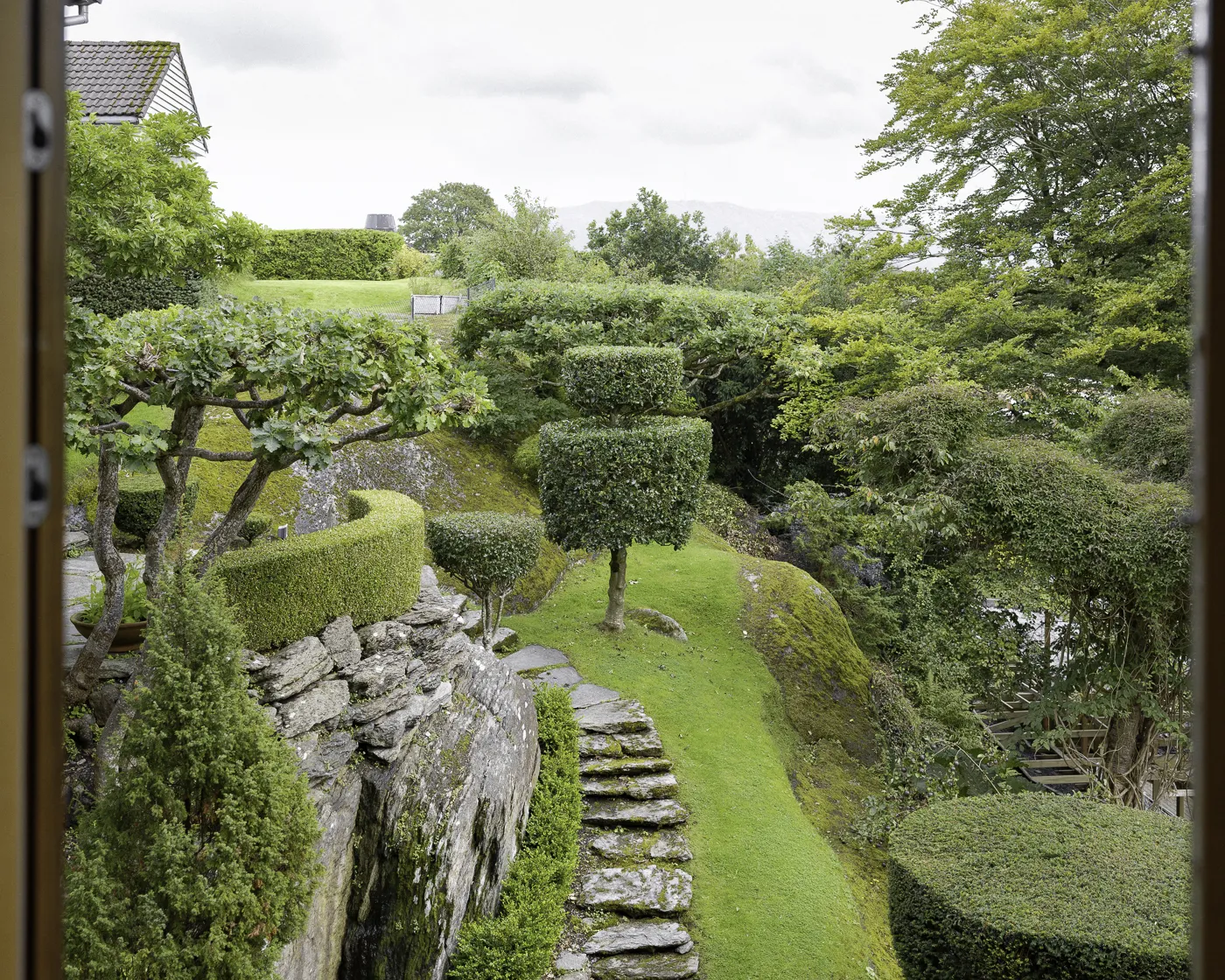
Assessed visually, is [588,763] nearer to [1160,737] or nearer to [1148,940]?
[1148,940]

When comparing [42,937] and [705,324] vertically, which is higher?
[705,324]

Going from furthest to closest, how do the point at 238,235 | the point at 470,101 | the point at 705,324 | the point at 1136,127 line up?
the point at 705,324, the point at 1136,127, the point at 238,235, the point at 470,101

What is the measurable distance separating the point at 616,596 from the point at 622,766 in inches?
122

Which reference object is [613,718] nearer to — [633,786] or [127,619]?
[633,786]

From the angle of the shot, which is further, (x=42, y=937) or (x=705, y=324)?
(x=705, y=324)

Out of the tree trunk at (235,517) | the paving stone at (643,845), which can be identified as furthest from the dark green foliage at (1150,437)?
the tree trunk at (235,517)

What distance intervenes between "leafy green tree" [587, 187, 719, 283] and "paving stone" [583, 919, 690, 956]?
19769mm

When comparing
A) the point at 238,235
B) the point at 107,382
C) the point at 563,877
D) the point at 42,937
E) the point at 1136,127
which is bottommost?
the point at 563,877

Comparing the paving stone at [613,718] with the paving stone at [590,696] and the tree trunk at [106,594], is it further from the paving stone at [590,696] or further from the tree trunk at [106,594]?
the tree trunk at [106,594]

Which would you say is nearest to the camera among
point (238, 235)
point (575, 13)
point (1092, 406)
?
point (575, 13)

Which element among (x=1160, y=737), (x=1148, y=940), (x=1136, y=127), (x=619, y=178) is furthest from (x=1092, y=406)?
(x=619, y=178)

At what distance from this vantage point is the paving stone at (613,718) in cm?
938

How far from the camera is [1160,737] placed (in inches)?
377

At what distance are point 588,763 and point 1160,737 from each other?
660cm
